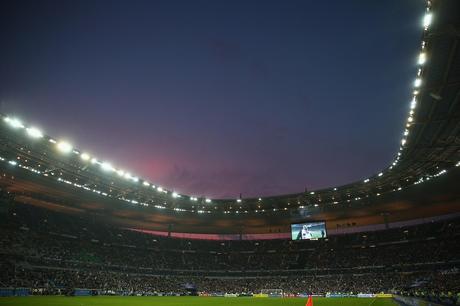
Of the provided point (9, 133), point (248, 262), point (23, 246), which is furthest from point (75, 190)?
point (248, 262)

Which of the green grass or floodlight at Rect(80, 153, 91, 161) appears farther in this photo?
floodlight at Rect(80, 153, 91, 161)

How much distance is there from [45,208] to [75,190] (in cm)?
1451

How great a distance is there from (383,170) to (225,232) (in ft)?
158

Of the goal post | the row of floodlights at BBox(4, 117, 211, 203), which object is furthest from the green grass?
the goal post

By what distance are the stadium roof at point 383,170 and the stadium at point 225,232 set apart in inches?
7.1

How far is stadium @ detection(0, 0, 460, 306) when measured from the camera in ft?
122

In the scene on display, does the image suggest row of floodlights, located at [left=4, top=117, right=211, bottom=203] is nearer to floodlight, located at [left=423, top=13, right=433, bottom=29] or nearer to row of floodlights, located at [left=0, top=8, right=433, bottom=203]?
row of floodlights, located at [left=0, top=8, right=433, bottom=203]

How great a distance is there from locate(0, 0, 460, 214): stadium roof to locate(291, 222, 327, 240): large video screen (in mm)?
6014

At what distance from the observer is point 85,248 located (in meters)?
63.2

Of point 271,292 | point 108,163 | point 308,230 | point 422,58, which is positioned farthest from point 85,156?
Answer: point 308,230

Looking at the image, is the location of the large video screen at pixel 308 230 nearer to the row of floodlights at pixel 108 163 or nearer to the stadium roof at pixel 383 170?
the stadium roof at pixel 383 170

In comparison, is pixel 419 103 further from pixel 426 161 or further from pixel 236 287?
pixel 236 287

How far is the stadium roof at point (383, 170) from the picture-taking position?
20.0m

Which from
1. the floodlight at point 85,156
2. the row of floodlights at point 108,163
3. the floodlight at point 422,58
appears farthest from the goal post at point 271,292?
the floodlight at point 422,58
